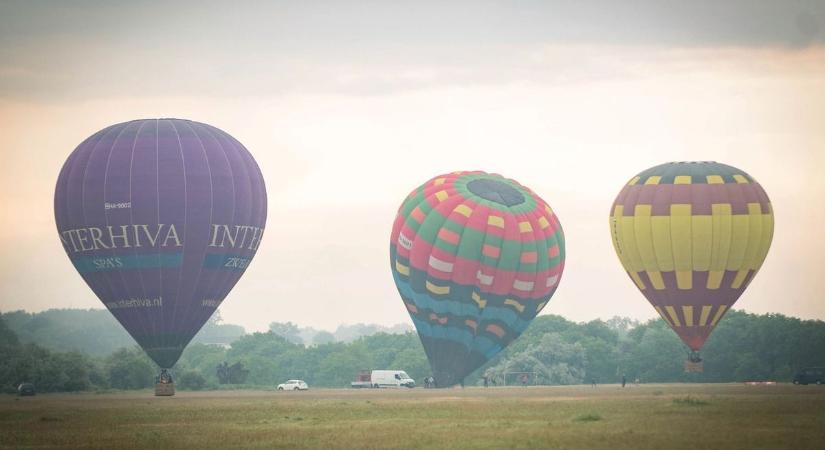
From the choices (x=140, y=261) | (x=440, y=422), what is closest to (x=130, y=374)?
(x=140, y=261)

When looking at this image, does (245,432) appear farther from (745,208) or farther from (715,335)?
(715,335)

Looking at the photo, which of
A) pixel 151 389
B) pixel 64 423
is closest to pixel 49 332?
pixel 151 389

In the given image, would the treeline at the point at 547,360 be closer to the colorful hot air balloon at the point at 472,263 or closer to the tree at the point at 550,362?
the tree at the point at 550,362

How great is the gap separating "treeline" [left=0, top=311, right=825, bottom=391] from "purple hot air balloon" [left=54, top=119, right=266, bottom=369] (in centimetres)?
2006

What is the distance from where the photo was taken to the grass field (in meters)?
48.4

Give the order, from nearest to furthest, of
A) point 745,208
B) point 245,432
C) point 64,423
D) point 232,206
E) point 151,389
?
point 245,432 → point 64,423 → point 232,206 → point 745,208 → point 151,389

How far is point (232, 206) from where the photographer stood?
80.2 meters

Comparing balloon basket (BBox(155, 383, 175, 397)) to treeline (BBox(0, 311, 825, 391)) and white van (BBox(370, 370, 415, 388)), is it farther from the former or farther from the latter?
white van (BBox(370, 370, 415, 388))

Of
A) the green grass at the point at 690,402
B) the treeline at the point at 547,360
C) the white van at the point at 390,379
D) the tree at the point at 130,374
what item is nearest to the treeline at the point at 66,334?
the treeline at the point at 547,360

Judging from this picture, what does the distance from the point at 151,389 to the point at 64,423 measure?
139 ft

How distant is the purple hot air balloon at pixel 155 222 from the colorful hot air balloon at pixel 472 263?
11019 mm

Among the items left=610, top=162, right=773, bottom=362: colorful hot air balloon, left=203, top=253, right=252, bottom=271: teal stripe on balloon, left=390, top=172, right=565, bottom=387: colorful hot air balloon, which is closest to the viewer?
left=203, top=253, right=252, bottom=271: teal stripe on balloon

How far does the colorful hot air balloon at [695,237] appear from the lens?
85625 millimetres

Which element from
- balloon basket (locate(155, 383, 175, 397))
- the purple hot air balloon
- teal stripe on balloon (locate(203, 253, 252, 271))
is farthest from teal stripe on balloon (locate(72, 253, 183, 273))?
balloon basket (locate(155, 383, 175, 397))
